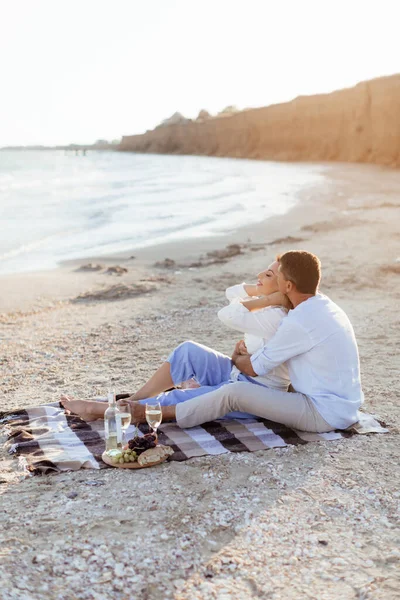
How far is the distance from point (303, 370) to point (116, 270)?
287 inches

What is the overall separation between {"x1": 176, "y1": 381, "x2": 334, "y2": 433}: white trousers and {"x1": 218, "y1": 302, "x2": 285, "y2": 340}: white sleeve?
1.20 feet

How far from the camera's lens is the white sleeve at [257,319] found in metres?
4.47

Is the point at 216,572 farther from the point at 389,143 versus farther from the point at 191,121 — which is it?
the point at 191,121

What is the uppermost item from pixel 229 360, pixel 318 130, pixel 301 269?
pixel 318 130

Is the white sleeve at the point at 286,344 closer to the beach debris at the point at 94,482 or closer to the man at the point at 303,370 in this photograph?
the man at the point at 303,370

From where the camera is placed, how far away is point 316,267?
4270 mm

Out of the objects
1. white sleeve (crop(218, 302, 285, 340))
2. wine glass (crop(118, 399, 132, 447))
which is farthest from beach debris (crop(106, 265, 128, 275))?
wine glass (crop(118, 399, 132, 447))

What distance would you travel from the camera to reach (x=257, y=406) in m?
4.46

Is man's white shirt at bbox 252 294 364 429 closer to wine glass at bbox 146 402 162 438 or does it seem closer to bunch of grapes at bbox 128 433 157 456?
wine glass at bbox 146 402 162 438

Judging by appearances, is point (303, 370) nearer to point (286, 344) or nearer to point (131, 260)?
point (286, 344)

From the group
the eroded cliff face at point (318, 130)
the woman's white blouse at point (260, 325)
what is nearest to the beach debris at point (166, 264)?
the woman's white blouse at point (260, 325)

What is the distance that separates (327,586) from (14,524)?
61.3 inches

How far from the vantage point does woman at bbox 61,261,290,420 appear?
4508 mm

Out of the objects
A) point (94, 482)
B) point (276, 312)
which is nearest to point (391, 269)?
point (276, 312)
